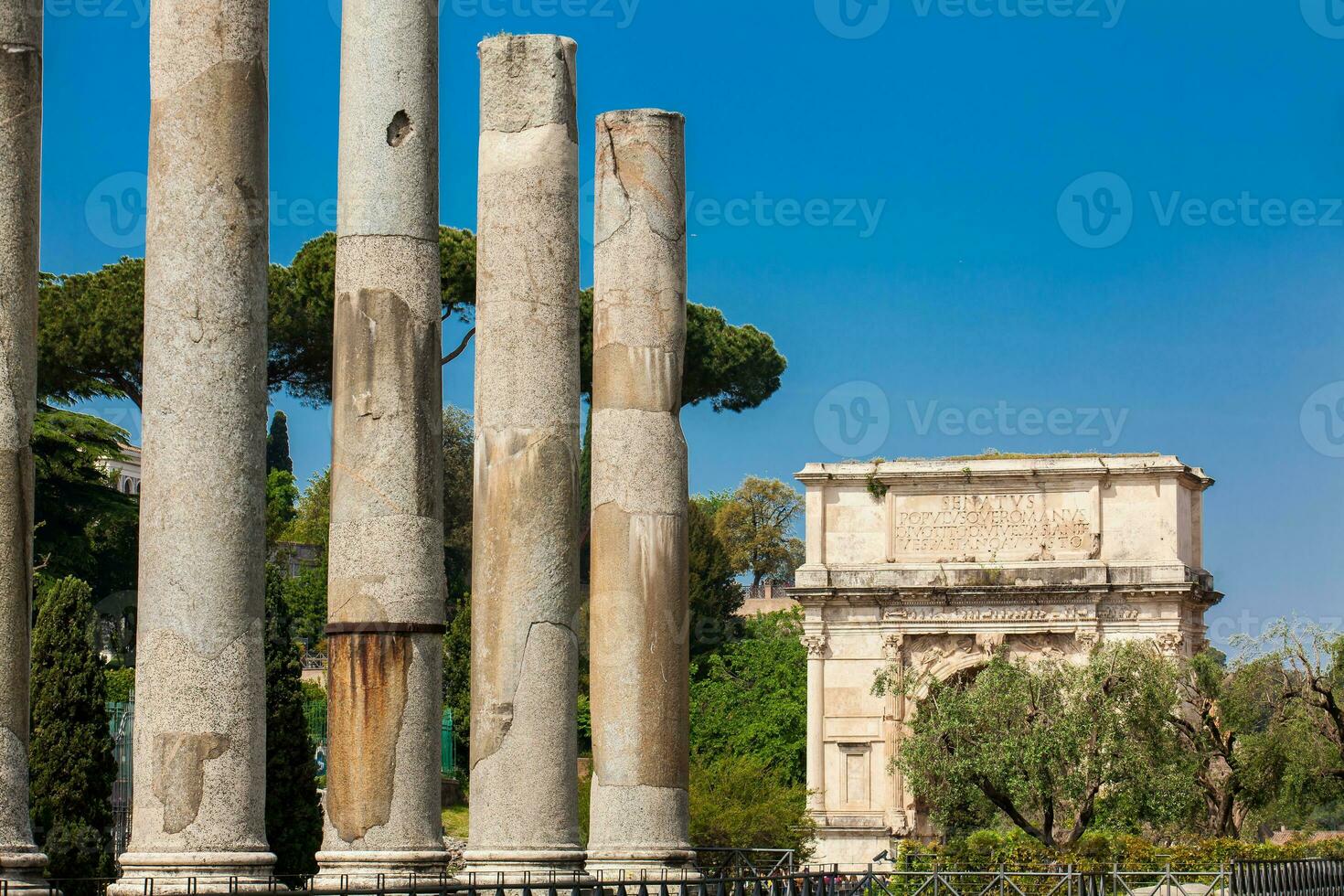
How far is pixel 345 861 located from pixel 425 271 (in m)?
5.23

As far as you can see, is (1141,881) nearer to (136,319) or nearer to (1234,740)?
(1234,740)

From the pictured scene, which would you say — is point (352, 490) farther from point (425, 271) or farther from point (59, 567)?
point (59, 567)

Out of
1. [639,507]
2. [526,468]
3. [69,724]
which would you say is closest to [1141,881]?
[69,724]

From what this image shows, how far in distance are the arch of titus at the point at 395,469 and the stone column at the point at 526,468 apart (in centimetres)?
3

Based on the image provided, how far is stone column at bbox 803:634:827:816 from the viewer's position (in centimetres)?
5872

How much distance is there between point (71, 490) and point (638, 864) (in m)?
34.8

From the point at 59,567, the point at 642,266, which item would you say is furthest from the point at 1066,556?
the point at 642,266

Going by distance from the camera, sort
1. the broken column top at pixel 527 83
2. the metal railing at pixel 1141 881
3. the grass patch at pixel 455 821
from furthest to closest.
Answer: the grass patch at pixel 455 821, the metal railing at pixel 1141 881, the broken column top at pixel 527 83

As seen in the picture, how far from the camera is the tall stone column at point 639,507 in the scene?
22672 millimetres

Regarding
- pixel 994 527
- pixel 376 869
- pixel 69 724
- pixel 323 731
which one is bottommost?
pixel 376 869

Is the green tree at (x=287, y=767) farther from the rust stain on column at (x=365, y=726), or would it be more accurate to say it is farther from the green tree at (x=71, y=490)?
the green tree at (x=71, y=490)

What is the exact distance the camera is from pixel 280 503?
92.4 meters

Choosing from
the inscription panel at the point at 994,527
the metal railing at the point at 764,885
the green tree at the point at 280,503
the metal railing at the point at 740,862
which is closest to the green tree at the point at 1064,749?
the metal railing at the point at 764,885

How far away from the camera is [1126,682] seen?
47.7 m
